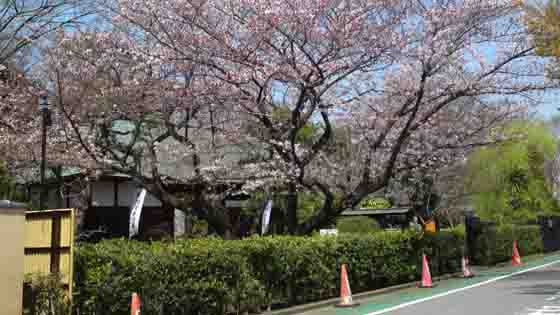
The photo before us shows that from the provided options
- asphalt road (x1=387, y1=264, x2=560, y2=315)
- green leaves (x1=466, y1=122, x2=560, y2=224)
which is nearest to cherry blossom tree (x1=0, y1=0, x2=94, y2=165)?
asphalt road (x1=387, y1=264, x2=560, y2=315)

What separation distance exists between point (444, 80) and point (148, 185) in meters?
8.42

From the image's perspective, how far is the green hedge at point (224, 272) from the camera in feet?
34.9

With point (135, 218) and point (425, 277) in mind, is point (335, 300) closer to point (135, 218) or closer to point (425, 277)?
point (425, 277)

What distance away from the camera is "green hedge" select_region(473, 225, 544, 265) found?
27.0m

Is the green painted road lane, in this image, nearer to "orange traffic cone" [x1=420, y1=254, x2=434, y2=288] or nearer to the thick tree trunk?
"orange traffic cone" [x1=420, y1=254, x2=434, y2=288]

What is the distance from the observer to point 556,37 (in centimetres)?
1702

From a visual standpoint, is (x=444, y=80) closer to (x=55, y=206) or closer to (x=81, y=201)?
(x=81, y=201)

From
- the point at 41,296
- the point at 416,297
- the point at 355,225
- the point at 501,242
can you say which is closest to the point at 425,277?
the point at 416,297

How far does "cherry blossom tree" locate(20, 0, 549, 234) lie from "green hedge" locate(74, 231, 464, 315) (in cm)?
188

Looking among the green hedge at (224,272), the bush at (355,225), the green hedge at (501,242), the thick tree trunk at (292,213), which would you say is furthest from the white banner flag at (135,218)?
the green hedge at (501,242)

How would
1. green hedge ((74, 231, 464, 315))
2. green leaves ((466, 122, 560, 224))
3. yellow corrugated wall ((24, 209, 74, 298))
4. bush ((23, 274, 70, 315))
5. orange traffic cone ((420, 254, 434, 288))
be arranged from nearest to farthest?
bush ((23, 274, 70, 315))
yellow corrugated wall ((24, 209, 74, 298))
green hedge ((74, 231, 464, 315))
orange traffic cone ((420, 254, 434, 288))
green leaves ((466, 122, 560, 224))

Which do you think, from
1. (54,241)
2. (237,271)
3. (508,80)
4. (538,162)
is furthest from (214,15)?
(538,162)

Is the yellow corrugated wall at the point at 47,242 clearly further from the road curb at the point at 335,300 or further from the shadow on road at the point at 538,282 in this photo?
the shadow on road at the point at 538,282

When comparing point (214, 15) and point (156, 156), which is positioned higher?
point (214, 15)
